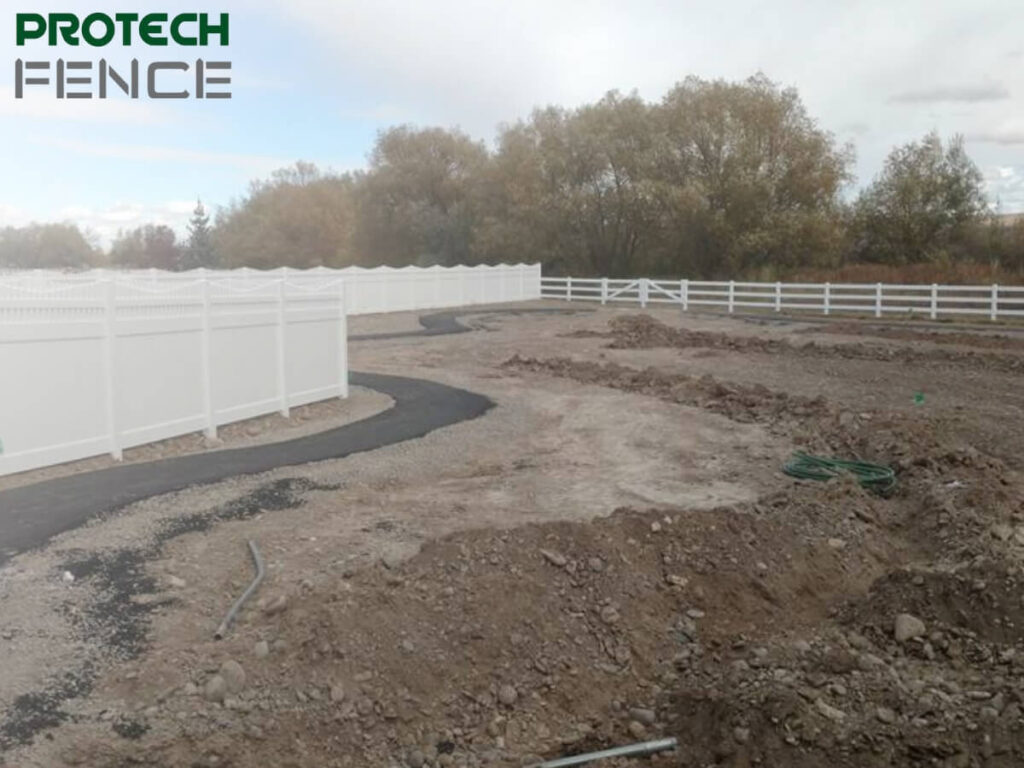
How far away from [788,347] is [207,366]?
47.6 ft

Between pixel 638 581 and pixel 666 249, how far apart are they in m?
42.9

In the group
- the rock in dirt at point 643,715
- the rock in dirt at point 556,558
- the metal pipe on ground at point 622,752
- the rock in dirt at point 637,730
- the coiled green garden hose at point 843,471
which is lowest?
the rock in dirt at point 637,730

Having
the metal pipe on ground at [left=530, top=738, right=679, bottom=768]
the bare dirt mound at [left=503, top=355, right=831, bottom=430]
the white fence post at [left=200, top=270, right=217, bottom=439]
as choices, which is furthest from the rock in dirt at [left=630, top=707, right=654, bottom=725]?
the bare dirt mound at [left=503, top=355, right=831, bottom=430]

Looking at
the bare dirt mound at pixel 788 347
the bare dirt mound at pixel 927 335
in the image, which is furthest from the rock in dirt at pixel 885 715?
the bare dirt mound at pixel 927 335

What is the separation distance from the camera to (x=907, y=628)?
6.19 meters

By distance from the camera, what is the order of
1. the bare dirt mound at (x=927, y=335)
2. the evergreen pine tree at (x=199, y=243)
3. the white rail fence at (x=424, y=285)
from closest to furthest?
the bare dirt mound at (x=927, y=335) < the white rail fence at (x=424, y=285) < the evergreen pine tree at (x=199, y=243)

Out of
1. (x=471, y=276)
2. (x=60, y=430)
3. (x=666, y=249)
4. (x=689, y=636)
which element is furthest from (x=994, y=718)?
(x=666, y=249)

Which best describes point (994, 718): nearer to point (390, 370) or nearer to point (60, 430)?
point (60, 430)

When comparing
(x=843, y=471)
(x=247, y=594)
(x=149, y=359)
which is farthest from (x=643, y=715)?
(x=149, y=359)

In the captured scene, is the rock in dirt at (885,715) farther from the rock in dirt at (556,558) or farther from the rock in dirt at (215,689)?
the rock in dirt at (215,689)

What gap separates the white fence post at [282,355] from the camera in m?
13.9

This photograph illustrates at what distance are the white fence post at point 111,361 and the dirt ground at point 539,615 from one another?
194 cm

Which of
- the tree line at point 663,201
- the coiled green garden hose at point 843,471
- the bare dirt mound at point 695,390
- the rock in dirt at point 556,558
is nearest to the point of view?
the rock in dirt at point 556,558

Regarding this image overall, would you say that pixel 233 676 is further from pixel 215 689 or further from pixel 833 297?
pixel 833 297
